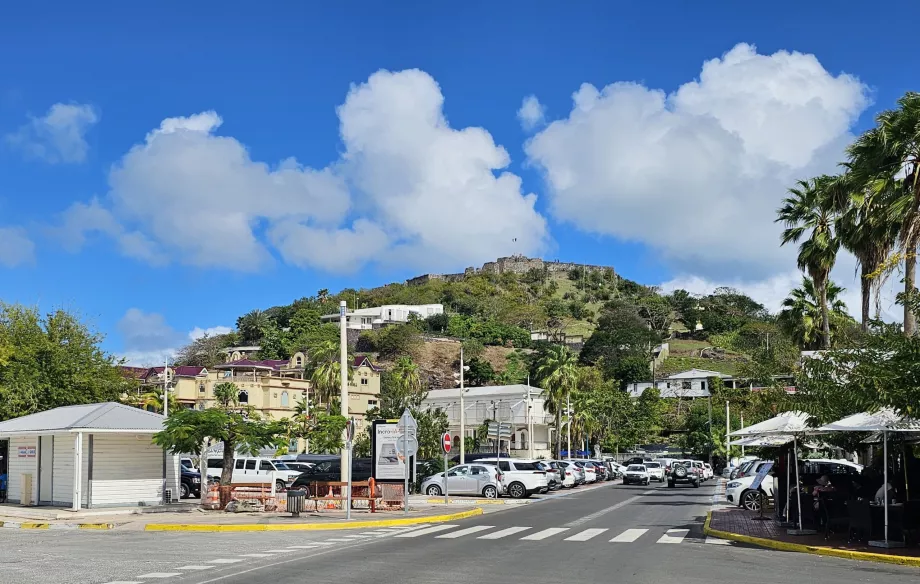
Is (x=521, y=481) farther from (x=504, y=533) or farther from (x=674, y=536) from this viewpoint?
(x=674, y=536)

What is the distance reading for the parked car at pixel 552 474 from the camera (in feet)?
140

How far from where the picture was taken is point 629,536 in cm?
2083

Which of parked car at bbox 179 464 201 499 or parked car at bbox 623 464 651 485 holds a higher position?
parked car at bbox 179 464 201 499

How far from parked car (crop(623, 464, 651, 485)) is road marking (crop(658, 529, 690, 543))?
1188 inches

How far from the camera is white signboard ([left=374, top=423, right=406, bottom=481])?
1244 inches

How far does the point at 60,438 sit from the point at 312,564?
1839 cm

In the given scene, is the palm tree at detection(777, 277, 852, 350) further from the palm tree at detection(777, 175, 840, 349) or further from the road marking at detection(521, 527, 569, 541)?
the road marking at detection(521, 527, 569, 541)

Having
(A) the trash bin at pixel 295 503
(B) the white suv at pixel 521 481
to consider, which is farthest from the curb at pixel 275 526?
(B) the white suv at pixel 521 481

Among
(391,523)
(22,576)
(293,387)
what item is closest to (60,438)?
(391,523)

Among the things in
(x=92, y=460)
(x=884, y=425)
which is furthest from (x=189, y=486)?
(x=884, y=425)

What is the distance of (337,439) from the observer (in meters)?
34.0

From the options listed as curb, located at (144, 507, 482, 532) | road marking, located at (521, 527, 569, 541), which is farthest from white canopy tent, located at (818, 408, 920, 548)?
curb, located at (144, 507, 482, 532)

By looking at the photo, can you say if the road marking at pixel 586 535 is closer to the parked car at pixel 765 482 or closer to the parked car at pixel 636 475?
the parked car at pixel 765 482

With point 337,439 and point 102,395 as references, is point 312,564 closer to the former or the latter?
point 337,439
